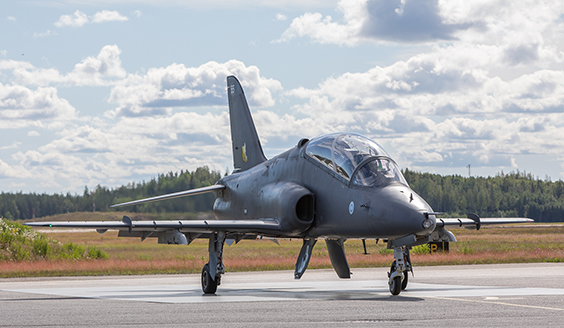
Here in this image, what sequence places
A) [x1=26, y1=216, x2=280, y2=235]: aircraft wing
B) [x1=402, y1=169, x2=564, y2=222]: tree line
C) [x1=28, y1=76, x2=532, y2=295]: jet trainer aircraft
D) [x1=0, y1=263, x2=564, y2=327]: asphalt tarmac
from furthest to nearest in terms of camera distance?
[x1=402, y1=169, x2=564, y2=222]: tree line, [x1=26, y1=216, x2=280, y2=235]: aircraft wing, [x1=28, y1=76, x2=532, y2=295]: jet trainer aircraft, [x1=0, y1=263, x2=564, y2=327]: asphalt tarmac

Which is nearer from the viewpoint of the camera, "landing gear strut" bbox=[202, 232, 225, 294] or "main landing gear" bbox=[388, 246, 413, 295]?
"main landing gear" bbox=[388, 246, 413, 295]

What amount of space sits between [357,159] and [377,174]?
645mm

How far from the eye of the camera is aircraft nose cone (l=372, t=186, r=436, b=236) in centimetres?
1190

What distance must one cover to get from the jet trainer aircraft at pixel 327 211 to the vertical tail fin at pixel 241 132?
9.51 feet

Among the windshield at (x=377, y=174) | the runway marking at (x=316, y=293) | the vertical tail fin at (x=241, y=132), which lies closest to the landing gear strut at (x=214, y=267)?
the runway marking at (x=316, y=293)

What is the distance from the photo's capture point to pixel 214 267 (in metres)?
15.7

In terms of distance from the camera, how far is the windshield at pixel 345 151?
13773 mm

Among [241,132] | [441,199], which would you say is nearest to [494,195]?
[441,199]

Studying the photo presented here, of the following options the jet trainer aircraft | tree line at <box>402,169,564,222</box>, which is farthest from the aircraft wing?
tree line at <box>402,169,564,222</box>

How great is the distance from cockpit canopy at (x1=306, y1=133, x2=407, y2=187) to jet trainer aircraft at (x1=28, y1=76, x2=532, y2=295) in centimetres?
2

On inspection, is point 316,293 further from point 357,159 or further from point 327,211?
point 357,159

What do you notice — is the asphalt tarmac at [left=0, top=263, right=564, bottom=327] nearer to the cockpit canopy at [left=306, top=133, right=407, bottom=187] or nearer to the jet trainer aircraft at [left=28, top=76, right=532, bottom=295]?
the jet trainer aircraft at [left=28, top=76, right=532, bottom=295]

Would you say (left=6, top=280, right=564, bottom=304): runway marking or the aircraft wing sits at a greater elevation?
the aircraft wing

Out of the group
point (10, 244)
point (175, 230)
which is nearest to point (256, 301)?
point (175, 230)
